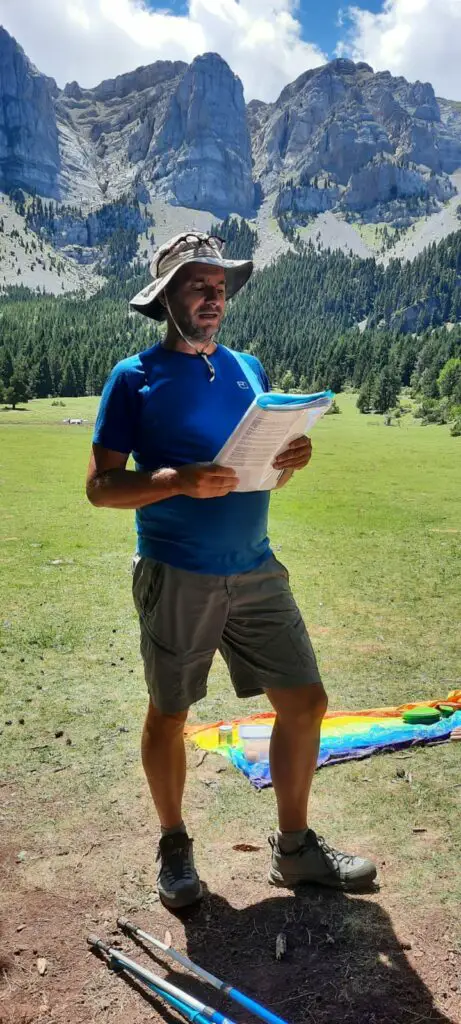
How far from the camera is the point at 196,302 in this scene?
366 centimetres

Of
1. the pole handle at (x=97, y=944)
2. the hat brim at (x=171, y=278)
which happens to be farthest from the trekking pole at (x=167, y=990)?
the hat brim at (x=171, y=278)

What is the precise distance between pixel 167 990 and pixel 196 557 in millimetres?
1911

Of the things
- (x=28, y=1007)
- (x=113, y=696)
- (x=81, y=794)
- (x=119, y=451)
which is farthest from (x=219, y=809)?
(x=119, y=451)

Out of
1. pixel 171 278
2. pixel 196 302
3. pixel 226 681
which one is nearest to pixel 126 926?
pixel 196 302

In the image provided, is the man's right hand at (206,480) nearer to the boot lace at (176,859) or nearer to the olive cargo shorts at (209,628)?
the olive cargo shorts at (209,628)

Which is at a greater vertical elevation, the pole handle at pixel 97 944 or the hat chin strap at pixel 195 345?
the hat chin strap at pixel 195 345

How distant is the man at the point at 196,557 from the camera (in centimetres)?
359

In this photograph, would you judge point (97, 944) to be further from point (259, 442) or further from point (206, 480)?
point (259, 442)

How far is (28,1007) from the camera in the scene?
3199mm

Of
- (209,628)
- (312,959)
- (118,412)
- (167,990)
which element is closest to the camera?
(167,990)

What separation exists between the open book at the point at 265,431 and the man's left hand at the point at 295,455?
5 cm

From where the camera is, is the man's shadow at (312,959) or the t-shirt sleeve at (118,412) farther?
the t-shirt sleeve at (118,412)

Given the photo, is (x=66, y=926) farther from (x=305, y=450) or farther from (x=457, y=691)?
(x=457, y=691)

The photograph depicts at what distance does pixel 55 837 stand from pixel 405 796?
2.26 m
